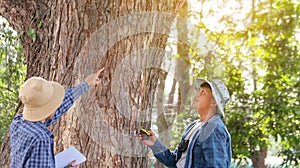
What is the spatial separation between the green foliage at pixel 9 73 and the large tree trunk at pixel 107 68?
2303 millimetres

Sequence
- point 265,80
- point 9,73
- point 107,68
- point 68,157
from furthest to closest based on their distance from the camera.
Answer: point 265,80, point 9,73, point 107,68, point 68,157

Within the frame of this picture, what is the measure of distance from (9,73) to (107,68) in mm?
2981

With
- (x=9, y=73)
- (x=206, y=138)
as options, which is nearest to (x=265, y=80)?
(x=9, y=73)

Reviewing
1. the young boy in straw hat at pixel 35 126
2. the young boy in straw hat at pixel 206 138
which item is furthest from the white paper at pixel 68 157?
the young boy in straw hat at pixel 206 138

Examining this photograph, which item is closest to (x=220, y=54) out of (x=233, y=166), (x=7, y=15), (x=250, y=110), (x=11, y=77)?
(x=250, y=110)

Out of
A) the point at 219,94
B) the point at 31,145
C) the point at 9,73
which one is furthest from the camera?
the point at 9,73

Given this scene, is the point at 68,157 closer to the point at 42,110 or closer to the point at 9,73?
the point at 42,110

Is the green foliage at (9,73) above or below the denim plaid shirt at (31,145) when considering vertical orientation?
above

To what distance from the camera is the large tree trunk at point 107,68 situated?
2.63 m

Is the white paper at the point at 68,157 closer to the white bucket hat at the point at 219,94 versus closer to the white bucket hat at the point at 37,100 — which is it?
the white bucket hat at the point at 37,100

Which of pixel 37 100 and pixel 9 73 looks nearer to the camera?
pixel 37 100

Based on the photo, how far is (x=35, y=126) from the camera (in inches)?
83.2

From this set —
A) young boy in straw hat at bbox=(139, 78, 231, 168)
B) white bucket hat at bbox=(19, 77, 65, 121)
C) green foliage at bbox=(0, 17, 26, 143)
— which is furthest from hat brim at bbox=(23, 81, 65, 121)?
green foliage at bbox=(0, 17, 26, 143)

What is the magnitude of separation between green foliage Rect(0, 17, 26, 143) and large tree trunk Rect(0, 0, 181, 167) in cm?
230
